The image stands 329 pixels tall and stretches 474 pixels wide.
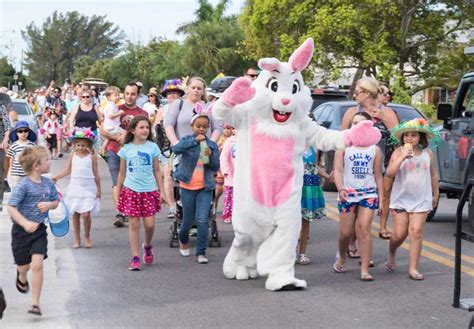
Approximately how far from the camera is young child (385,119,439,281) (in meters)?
9.32

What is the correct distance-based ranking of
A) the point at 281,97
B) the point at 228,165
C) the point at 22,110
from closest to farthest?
1. the point at 281,97
2. the point at 228,165
3. the point at 22,110

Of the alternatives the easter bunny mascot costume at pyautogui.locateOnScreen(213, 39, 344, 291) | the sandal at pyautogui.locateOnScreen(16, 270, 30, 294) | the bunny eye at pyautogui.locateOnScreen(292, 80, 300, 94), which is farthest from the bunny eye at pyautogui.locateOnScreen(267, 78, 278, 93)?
the sandal at pyautogui.locateOnScreen(16, 270, 30, 294)

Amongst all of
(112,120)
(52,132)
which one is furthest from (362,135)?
(52,132)

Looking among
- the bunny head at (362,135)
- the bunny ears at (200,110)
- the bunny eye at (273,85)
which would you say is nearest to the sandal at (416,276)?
the bunny head at (362,135)

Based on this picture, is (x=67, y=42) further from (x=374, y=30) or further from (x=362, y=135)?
(x=362, y=135)

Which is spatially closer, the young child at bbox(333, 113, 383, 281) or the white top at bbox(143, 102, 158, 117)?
the young child at bbox(333, 113, 383, 281)

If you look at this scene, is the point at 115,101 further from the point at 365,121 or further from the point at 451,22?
the point at 451,22

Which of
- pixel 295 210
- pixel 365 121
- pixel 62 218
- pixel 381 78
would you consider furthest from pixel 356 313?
pixel 381 78

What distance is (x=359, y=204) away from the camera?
937 centimetres

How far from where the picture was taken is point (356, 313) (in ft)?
25.6

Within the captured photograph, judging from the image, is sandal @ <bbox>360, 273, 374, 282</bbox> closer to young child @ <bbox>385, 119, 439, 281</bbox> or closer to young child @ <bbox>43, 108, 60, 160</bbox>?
young child @ <bbox>385, 119, 439, 281</bbox>

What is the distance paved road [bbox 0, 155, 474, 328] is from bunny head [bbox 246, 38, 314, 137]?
1.43 meters

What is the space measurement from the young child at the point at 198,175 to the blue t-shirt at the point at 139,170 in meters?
0.29

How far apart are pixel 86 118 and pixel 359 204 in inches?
262
